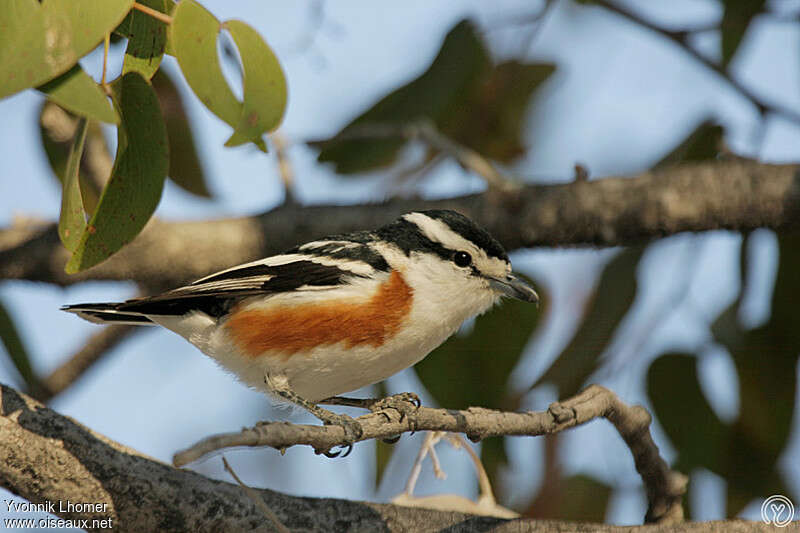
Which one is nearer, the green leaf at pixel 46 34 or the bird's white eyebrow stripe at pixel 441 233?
the green leaf at pixel 46 34

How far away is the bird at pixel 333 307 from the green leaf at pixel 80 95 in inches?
44.8

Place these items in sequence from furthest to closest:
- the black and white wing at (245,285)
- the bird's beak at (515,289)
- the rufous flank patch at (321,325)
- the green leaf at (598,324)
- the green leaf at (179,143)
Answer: the green leaf at (179,143)
the green leaf at (598,324)
the bird's beak at (515,289)
the black and white wing at (245,285)
the rufous flank patch at (321,325)

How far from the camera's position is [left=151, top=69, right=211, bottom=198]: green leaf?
505cm

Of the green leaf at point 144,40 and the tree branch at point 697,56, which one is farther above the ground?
the green leaf at point 144,40

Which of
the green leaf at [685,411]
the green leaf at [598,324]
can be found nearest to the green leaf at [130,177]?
the green leaf at [598,324]

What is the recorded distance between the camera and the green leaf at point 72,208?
234 cm

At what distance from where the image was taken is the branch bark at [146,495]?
2.68m

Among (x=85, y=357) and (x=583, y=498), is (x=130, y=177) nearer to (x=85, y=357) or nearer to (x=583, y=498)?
(x=583, y=498)

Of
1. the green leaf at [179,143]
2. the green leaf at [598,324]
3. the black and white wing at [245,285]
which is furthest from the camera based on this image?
the green leaf at [179,143]

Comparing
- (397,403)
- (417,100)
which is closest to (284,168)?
(417,100)

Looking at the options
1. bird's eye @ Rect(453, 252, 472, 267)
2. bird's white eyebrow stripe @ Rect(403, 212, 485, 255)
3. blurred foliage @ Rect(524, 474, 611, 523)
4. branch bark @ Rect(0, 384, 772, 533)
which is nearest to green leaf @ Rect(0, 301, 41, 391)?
branch bark @ Rect(0, 384, 772, 533)

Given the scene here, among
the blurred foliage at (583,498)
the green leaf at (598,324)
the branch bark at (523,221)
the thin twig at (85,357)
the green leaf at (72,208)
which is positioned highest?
the green leaf at (72,208)

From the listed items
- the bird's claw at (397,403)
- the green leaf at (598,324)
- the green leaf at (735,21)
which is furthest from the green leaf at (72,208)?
the green leaf at (735,21)

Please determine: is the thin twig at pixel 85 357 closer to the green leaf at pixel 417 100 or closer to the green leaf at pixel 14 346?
the green leaf at pixel 14 346
